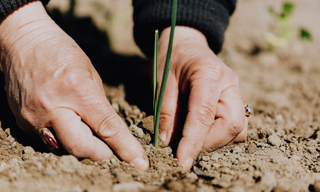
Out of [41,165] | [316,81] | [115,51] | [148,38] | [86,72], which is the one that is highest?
[86,72]

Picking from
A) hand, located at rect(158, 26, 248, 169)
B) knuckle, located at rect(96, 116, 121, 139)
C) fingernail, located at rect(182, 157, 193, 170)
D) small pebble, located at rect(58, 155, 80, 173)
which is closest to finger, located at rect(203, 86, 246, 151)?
hand, located at rect(158, 26, 248, 169)

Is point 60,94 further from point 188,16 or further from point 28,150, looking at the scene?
point 188,16

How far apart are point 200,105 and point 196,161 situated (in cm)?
23

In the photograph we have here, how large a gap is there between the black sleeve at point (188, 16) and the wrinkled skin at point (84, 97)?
35 cm

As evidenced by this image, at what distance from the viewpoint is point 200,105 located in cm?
117

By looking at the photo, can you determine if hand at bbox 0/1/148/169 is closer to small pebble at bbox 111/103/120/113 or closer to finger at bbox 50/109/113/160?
finger at bbox 50/109/113/160

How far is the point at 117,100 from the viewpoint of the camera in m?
1.68

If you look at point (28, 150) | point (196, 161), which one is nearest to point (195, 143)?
point (196, 161)

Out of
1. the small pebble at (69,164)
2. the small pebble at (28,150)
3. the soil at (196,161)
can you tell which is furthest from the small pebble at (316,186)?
the small pebble at (28,150)

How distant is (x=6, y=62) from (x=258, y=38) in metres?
2.62

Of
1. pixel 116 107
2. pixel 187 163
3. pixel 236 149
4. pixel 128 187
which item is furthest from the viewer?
pixel 116 107

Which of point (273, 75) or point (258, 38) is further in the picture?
point (258, 38)

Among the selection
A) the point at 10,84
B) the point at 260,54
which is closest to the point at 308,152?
the point at 10,84

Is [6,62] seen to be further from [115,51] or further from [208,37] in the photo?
[115,51]
